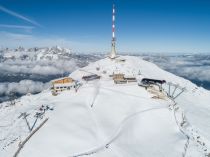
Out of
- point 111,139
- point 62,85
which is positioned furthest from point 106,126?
point 62,85

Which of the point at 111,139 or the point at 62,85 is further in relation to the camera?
the point at 62,85

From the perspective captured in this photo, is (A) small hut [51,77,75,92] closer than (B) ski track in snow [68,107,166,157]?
No

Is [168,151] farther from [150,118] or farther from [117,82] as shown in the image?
[117,82]

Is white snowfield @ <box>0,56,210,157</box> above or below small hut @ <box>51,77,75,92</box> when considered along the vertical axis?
below

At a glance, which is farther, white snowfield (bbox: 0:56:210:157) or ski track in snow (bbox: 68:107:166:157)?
white snowfield (bbox: 0:56:210:157)

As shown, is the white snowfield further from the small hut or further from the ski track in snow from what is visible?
the small hut

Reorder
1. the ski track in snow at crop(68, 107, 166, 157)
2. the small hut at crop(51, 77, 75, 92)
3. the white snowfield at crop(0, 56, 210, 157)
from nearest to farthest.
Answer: the ski track in snow at crop(68, 107, 166, 157)
the white snowfield at crop(0, 56, 210, 157)
the small hut at crop(51, 77, 75, 92)

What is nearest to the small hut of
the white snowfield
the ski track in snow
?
the white snowfield

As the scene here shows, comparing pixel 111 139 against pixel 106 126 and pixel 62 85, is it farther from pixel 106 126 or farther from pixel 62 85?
pixel 62 85

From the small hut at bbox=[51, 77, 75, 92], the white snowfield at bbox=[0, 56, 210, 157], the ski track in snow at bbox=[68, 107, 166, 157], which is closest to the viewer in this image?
the ski track in snow at bbox=[68, 107, 166, 157]

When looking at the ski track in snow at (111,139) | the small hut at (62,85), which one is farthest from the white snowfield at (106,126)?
the small hut at (62,85)
